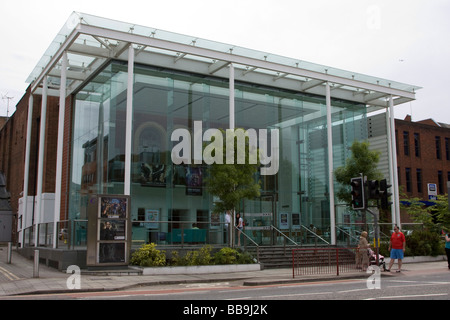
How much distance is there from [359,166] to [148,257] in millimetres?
11931

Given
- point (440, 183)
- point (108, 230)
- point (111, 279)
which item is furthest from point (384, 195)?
point (440, 183)

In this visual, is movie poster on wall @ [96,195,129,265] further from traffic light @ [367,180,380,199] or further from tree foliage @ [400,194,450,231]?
tree foliage @ [400,194,450,231]

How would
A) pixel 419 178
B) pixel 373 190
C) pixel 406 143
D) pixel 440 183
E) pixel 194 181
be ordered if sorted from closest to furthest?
pixel 373 190 → pixel 194 181 → pixel 406 143 → pixel 419 178 → pixel 440 183

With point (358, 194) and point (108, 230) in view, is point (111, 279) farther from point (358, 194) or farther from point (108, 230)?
point (358, 194)

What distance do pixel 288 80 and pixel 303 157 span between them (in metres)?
4.44

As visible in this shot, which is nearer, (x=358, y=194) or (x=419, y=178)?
(x=358, y=194)

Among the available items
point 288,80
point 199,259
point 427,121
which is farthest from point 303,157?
point 427,121

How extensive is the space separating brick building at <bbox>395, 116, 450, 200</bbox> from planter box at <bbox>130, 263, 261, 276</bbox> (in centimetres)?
3037

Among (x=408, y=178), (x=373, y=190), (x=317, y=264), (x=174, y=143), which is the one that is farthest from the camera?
(x=408, y=178)

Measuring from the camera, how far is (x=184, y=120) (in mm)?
23672

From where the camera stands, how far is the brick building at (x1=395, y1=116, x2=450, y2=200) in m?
46.1

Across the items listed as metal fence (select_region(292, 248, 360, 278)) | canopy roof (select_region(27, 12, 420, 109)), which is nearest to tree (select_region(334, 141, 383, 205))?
canopy roof (select_region(27, 12, 420, 109))
